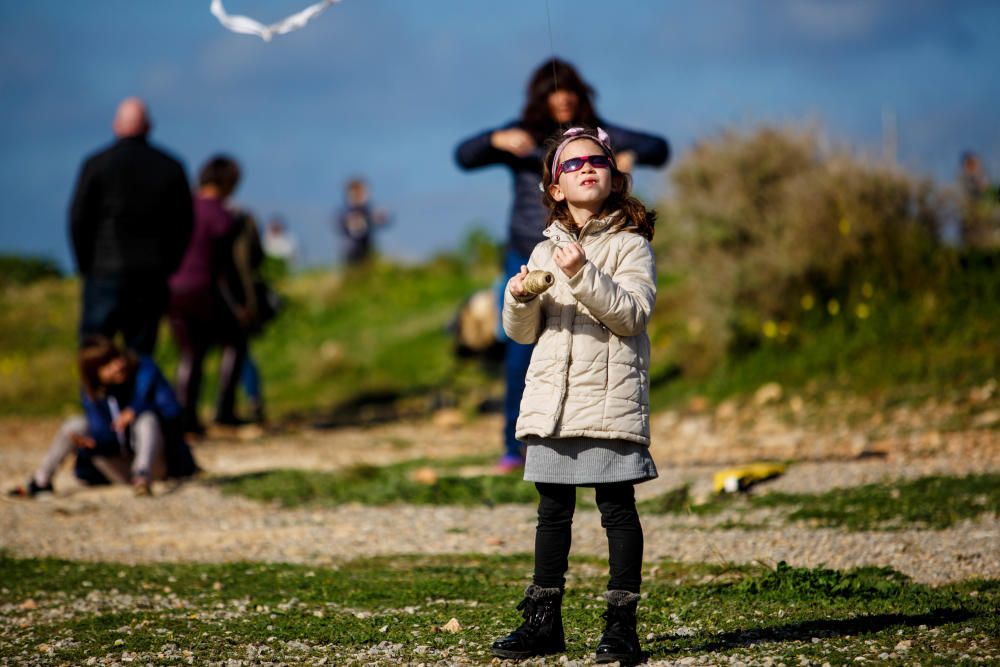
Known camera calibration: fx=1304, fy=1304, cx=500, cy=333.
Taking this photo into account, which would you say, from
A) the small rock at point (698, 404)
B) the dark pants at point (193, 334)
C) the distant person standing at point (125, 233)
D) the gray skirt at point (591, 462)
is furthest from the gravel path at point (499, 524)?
the gray skirt at point (591, 462)

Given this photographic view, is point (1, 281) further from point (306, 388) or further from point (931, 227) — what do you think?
point (931, 227)

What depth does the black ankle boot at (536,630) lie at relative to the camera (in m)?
4.11

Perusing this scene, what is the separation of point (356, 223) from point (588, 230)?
1896 cm

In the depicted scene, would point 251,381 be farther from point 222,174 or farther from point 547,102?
point 547,102

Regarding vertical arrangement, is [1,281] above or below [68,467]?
above

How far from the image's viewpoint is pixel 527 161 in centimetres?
756

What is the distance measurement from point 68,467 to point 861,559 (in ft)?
21.9

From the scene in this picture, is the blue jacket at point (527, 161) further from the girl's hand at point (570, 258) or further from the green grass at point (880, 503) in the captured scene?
the girl's hand at point (570, 258)

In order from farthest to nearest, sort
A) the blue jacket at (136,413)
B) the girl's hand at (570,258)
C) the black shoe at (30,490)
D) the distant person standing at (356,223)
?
the distant person standing at (356,223) < the black shoe at (30,490) < the blue jacket at (136,413) < the girl's hand at (570,258)

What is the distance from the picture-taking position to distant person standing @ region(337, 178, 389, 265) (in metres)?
22.9

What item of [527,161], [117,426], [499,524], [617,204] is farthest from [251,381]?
[617,204]

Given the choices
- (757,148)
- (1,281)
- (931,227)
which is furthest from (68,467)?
(1,281)

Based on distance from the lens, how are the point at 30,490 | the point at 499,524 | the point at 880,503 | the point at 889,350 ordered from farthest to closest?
the point at 889,350
the point at 30,490
the point at 499,524
the point at 880,503

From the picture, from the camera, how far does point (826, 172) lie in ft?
38.1
